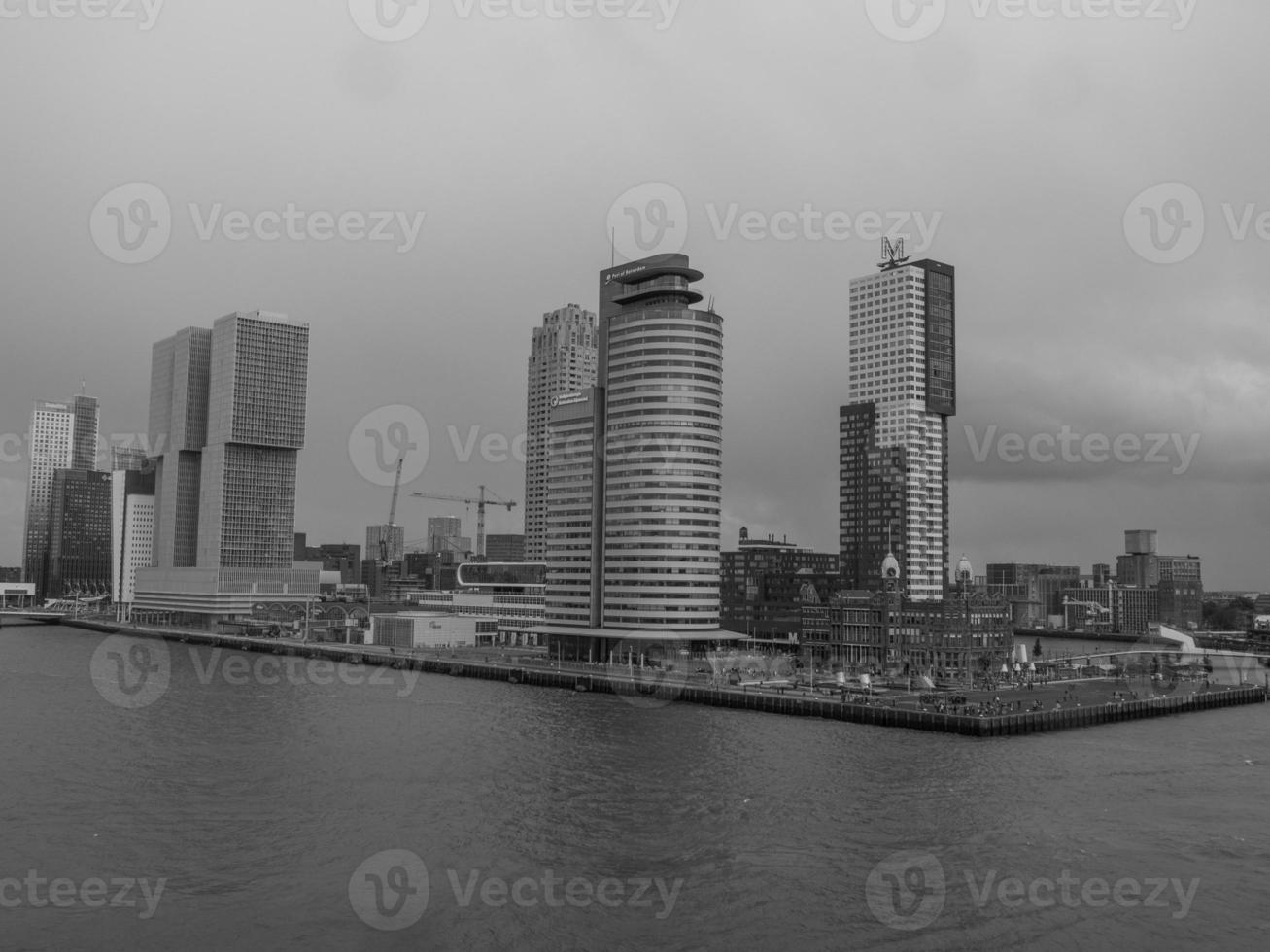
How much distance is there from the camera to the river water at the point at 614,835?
36031 millimetres

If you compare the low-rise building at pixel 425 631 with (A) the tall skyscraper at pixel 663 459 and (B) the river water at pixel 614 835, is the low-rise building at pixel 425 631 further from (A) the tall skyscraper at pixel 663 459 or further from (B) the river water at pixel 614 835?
(B) the river water at pixel 614 835

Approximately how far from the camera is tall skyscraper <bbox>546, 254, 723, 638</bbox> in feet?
384

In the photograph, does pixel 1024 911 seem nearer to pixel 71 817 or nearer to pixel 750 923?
pixel 750 923

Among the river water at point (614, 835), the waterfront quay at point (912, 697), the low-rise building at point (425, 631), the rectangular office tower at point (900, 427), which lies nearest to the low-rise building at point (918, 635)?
the waterfront quay at point (912, 697)

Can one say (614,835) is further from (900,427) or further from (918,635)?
(900,427)

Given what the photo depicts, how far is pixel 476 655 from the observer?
137000 mm

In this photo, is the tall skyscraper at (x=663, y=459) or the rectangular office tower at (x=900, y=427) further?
the rectangular office tower at (x=900, y=427)

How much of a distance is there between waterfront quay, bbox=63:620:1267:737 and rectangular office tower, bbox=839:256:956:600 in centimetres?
6228

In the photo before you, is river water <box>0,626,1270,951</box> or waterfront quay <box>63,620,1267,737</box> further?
waterfront quay <box>63,620,1267,737</box>

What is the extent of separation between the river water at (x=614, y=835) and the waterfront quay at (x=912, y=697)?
445 centimetres

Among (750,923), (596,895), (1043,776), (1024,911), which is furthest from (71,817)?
(1043,776)

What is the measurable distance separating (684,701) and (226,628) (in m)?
119

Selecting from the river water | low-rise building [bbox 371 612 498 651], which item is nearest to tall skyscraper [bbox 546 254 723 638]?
the river water

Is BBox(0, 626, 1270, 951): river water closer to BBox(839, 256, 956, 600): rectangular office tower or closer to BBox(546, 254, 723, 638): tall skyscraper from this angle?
BBox(546, 254, 723, 638): tall skyscraper
